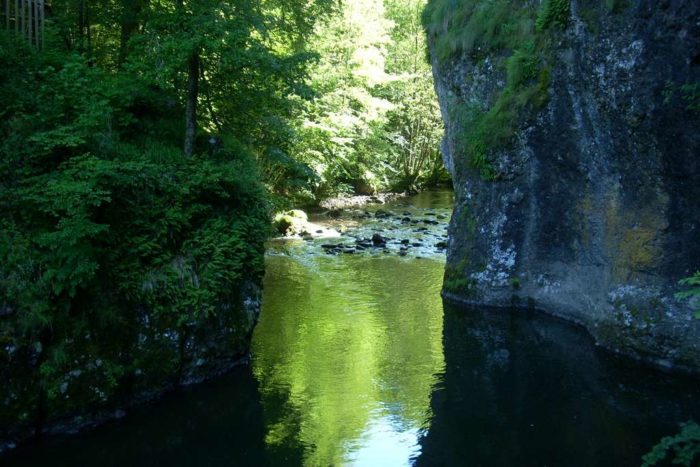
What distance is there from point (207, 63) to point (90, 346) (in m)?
6.27

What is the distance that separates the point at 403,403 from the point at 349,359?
80.3 inches

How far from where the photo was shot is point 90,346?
8859mm

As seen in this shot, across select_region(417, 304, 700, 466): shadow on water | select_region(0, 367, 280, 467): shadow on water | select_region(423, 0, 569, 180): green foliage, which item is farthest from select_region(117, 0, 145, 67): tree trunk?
select_region(417, 304, 700, 466): shadow on water

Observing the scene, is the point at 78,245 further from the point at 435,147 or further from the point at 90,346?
the point at 435,147

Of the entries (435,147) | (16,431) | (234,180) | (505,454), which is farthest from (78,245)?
(435,147)

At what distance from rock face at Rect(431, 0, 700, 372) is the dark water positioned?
845 mm

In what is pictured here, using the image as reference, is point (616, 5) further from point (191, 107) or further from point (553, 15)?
point (191, 107)

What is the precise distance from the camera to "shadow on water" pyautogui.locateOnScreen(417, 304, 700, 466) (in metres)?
8.45

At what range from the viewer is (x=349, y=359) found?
11758 millimetres

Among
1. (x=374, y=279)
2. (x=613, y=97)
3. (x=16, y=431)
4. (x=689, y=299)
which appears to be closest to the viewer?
(x=16, y=431)

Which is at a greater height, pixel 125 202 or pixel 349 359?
pixel 125 202

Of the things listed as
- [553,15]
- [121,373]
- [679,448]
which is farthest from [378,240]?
[679,448]

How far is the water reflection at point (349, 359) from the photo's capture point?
29.0 feet

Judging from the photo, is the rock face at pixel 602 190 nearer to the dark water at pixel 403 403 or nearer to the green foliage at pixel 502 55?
the green foliage at pixel 502 55
